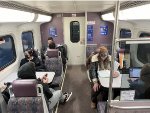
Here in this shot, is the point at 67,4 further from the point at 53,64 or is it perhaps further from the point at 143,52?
the point at 143,52

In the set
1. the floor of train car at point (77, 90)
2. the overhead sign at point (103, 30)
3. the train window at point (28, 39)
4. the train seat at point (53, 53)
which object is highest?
the overhead sign at point (103, 30)

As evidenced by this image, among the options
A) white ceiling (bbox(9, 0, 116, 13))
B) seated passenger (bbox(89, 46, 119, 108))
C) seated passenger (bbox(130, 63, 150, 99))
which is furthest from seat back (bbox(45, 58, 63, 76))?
seated passenger (bbox(130, 63, 150, 99))

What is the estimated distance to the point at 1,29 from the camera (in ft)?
12.6

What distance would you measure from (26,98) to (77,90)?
A: 273 cm

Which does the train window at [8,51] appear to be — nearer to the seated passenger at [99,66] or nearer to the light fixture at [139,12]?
the seated passenger at [99,66]

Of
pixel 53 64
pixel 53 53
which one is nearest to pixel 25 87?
pixel 53 64

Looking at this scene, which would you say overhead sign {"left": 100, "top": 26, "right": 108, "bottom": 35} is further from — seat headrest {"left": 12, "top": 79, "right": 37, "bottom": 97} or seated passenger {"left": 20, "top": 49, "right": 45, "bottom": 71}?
seat headrest {"left": 12, "top": 79, "right": 37, "bottom": 97}

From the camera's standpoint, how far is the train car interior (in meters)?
2.32

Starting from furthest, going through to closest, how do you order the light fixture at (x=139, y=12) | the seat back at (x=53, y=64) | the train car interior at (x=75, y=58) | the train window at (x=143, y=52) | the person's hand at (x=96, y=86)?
the seat back at (x=53, y=64) → the train window at (x=143, y=52) → the person's hand at (x=96, y=86) → the train car interior at (x=75, y=58) → the light fixture at (x=139, y=12)

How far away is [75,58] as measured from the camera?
7938mm

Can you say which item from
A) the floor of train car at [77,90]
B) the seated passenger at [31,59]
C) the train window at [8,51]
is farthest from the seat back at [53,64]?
the train window at [8,51]

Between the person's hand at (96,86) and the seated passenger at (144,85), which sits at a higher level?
the seated passenger at (144,85)

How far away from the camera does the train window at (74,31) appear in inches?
299

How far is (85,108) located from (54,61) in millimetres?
1670
